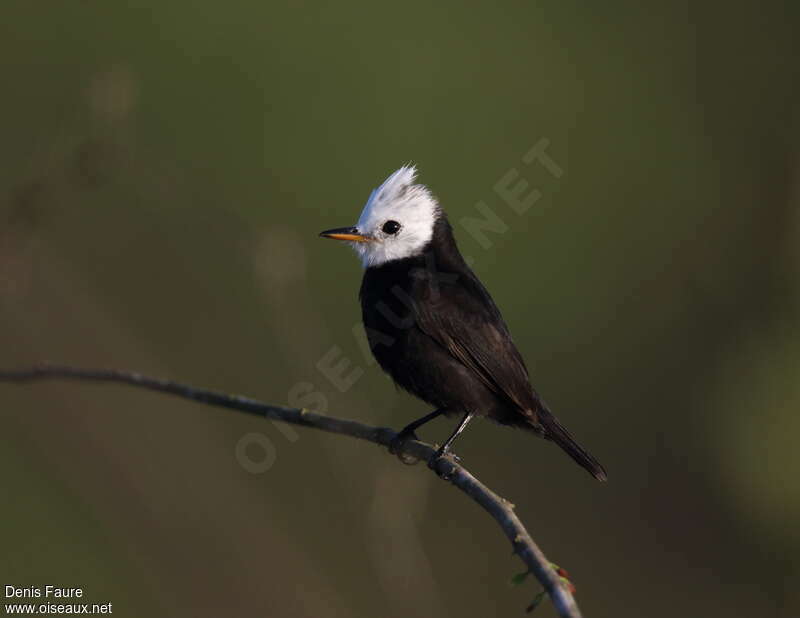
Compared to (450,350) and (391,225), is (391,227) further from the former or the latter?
(450,350)

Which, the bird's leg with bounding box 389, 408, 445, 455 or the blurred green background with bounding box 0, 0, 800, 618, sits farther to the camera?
the blurred green background with bounding box 0, 0, 800, 618

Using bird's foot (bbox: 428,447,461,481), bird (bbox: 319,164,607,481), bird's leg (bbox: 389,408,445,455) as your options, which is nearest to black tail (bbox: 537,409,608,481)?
bird (bbox: 319,164,607,481)

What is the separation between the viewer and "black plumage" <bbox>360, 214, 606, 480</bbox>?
16.5ft

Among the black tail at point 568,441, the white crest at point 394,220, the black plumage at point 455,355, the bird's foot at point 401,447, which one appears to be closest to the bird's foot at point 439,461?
the bird's foot at point 401,447

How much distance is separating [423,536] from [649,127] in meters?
5.00

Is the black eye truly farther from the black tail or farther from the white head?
the black tail

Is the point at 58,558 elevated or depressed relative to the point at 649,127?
depressed

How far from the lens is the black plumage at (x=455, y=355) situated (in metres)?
5.04

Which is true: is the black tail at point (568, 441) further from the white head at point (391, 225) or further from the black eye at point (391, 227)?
the black eye at point (391, 227)

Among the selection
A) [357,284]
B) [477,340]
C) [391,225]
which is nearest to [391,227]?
[391,225]

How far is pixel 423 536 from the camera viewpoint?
718 centimetres

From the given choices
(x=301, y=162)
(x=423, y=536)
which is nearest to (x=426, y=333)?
(x=423, y=536)

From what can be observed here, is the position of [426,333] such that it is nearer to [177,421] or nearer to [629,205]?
[177,421]

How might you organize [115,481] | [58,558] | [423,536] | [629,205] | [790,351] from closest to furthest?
[790,351], [115,481], [58,558], [423,536], [629,205]
